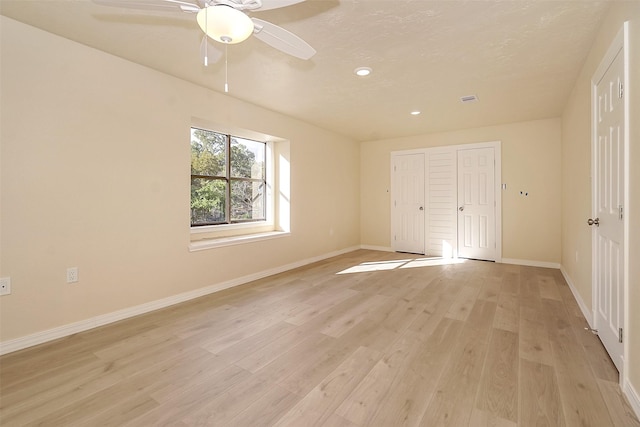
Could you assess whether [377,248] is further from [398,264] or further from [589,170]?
[589,170]

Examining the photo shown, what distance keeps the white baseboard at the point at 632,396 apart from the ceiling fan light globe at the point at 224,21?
2.79 m

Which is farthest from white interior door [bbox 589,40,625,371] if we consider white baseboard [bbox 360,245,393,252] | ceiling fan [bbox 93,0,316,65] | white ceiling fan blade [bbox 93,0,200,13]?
white baseboard [bbox 360,245,393,252]

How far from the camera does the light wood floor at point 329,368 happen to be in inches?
62.3

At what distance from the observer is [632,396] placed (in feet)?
5.29

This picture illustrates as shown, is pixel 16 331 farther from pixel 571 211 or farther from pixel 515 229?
pixel 515 229

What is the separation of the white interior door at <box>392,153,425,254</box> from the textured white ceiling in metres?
2.01

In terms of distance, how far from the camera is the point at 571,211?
3695 mm

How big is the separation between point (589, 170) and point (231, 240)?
153 inches

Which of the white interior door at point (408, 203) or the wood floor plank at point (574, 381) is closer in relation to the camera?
the wood floor plank at point (574, 381)

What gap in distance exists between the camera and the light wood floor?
158 cm

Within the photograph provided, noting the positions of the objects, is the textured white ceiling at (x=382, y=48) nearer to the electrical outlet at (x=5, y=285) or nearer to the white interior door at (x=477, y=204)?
Answer: the white interior door at (x=477, y=204)

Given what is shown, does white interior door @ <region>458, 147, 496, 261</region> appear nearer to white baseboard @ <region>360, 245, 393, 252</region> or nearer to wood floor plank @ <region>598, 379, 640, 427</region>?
white baseboard @ <region>360, 245, 393, 252</region>

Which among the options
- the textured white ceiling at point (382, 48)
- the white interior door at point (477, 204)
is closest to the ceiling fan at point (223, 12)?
the textured white ceiling at point (382, 48)

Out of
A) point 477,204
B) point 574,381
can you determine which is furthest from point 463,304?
point 477,204
